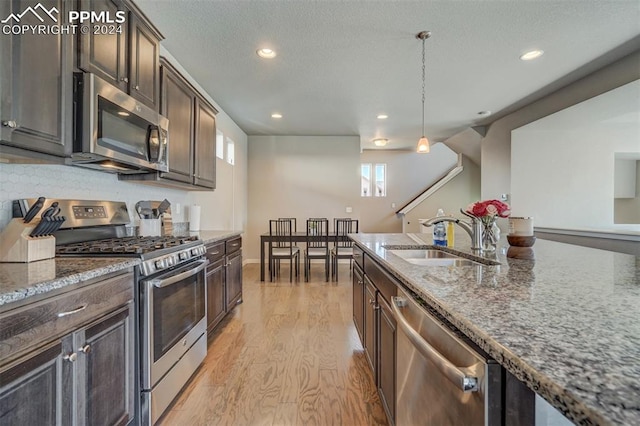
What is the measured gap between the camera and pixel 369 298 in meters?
1.96

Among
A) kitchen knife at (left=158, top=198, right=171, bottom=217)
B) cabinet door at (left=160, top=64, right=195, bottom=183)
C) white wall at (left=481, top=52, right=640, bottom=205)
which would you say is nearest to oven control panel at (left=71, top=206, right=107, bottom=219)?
cabinet door at (left=160, top=64, right=195, bottom=183)

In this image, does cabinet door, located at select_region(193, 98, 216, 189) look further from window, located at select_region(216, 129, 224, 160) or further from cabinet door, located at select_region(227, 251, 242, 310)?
window, located at select_region(216, 129, 224, 160)

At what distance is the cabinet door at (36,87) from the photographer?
3.87ft

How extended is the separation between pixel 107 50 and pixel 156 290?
139cm

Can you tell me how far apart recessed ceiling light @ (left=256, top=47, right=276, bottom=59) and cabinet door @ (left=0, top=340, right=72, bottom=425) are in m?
2.81

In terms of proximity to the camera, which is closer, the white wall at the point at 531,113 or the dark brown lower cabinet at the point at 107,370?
the dark brown lower cabinet at the point at 107,370

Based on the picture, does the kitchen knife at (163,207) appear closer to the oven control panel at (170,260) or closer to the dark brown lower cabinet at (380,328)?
the oven control panel at (170,260)

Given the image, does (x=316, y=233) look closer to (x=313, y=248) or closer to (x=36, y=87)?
(x=313, y=248)

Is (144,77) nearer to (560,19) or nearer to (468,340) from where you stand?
(468,340)

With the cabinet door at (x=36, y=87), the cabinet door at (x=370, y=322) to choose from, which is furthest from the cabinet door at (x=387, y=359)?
the cabinet door at (x=36, y=87)

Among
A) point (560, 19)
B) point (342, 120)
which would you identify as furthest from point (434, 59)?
point (342, 120)

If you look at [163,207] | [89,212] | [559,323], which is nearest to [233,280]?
[163,207]

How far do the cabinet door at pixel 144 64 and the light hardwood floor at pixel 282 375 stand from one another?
198 centimetres

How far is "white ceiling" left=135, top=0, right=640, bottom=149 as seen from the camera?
234 cm
